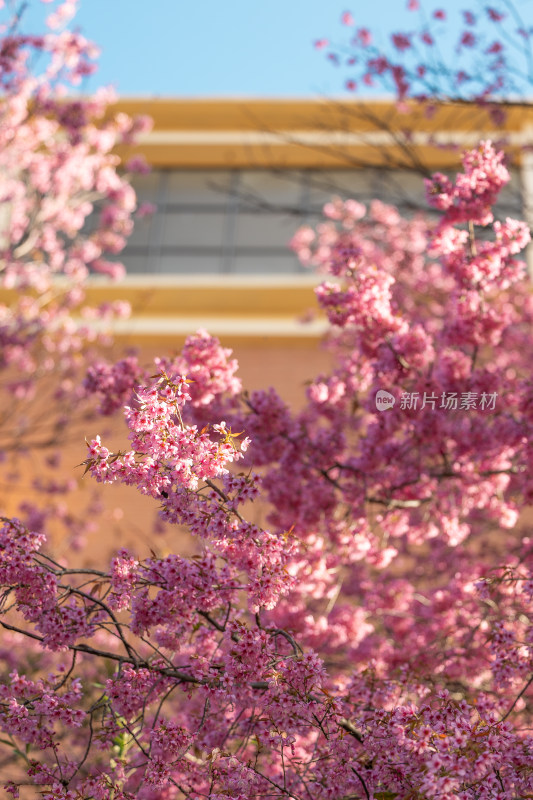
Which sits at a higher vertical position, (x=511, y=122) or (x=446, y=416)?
(x=511, y=122)

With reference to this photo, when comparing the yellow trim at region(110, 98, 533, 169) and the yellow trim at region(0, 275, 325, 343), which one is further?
the yellow trim at region(110, 98, 533, 169)

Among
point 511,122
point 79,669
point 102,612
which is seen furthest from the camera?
point 511,122

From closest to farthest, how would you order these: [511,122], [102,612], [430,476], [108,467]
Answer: [108,467] < [102,612] < [430,476] < [511,122]

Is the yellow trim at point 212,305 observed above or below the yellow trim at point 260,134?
below

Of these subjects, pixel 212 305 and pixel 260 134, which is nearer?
pixel 212 305

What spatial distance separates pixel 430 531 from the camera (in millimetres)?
6969

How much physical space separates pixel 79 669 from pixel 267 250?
10.2 m

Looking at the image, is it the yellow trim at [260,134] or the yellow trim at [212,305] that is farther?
the yellow trim at [260,134]

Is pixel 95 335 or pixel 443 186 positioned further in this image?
pixel 95 335

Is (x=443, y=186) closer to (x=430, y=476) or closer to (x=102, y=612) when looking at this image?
(x=430, y=476)

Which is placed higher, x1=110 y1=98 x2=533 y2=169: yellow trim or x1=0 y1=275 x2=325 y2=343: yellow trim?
x1=110 y1=98 x2=533 y2=169: yellow trim

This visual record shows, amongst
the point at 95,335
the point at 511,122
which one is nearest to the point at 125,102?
the point at 95,335

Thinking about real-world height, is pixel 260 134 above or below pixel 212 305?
above

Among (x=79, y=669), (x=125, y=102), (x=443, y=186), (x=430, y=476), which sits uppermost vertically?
(x=125, y=102)
